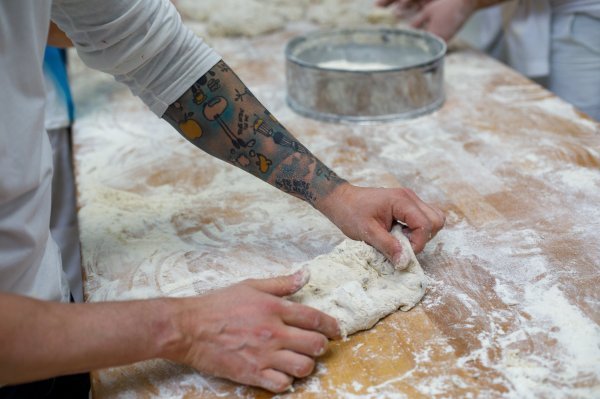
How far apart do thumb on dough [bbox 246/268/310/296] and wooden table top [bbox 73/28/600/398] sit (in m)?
0.11

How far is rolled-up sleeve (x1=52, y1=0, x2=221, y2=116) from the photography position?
114 centimetres

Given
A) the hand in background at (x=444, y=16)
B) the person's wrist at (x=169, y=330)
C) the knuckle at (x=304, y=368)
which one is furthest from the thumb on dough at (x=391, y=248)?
the hand in background at (x=444, y=16)

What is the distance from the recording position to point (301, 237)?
1321mm

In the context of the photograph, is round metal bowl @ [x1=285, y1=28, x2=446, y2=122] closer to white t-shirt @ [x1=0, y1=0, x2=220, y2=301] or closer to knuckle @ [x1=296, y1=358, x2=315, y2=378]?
white t-shirt @ [x1=0, y1=0, x2=220, y2=301]

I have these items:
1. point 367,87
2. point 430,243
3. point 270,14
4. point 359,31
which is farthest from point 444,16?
Result: point 430,243

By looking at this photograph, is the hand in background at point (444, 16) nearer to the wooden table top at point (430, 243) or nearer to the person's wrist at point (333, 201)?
the wooden table top at point (430, 243)

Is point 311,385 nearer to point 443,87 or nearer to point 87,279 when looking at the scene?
point 87,279

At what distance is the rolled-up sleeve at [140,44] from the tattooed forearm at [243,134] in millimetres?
28

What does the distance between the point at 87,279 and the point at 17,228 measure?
0.25m

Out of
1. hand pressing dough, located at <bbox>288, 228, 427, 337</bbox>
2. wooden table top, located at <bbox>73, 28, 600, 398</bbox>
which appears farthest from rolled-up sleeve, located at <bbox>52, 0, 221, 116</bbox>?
hand pressing dough, located at <bbox>288, 228, 427, 337</bbox>

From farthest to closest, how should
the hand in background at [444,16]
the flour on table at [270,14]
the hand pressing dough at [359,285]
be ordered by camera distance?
the flour on table at [270,14]
the hand in background at [444,16]
the hand pressing dough at [359,285]

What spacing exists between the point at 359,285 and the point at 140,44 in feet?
1.92

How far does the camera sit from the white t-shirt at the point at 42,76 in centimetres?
94

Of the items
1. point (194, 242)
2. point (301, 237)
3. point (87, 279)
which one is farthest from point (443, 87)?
point (87, 279)
